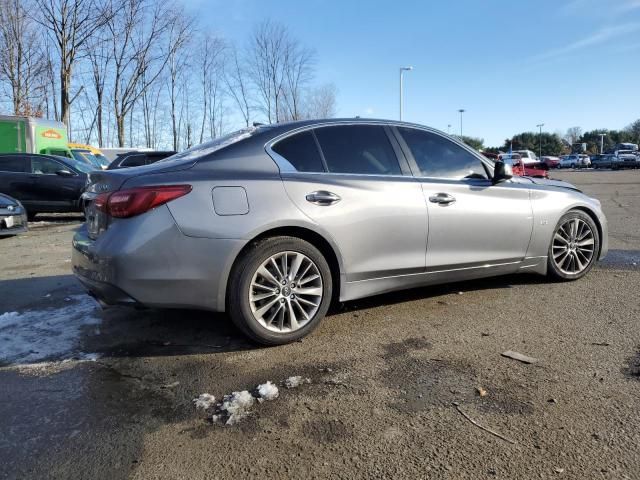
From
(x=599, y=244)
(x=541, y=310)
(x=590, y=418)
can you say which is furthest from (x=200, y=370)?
(x=599, y=244)

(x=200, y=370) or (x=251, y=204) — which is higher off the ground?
(x=251, y=204)

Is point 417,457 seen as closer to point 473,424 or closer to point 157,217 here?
point 473,424

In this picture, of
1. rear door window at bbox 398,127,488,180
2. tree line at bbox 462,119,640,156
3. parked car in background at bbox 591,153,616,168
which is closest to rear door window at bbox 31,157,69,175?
rear door window at bbox 398,127,488,180

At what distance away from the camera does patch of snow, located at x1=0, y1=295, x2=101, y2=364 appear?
11.3 feet

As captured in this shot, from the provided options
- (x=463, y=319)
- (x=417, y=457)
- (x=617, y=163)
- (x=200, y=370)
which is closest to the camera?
(x=417, y=457)

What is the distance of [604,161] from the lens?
52.4 meters

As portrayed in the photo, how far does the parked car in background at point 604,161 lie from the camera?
165 feet

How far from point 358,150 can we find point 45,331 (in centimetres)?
279

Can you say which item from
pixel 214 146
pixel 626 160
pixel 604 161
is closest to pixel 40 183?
pixel 214 146

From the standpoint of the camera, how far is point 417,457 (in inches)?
86.0

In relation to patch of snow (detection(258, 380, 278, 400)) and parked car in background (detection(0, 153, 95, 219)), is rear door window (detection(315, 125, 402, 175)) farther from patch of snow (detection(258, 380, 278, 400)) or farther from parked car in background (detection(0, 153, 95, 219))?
parked car in background (detection(0, 153, 95, 219))

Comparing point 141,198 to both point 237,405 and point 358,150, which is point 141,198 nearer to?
point 237,405

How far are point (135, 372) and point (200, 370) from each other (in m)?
0.40

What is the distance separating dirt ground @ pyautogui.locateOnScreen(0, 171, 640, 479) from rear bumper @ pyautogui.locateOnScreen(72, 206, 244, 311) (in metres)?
0.43
